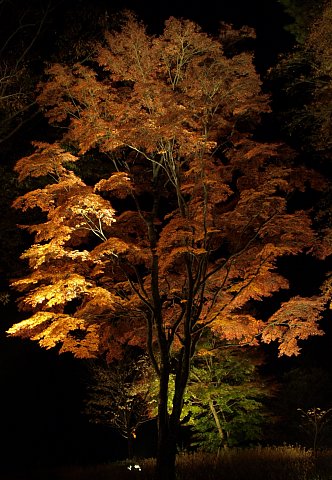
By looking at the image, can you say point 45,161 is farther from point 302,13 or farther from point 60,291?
point 302,13

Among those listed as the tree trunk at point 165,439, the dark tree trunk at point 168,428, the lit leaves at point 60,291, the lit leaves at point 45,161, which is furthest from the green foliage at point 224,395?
the lit leaves at point 45,161

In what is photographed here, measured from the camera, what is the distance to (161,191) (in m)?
11.5

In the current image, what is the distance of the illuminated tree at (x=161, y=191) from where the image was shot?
9.23 metres

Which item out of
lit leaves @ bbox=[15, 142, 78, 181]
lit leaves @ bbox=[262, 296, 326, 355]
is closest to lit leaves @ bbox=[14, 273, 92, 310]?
lit leaves @ bbox=[15, 142, 78, 181]

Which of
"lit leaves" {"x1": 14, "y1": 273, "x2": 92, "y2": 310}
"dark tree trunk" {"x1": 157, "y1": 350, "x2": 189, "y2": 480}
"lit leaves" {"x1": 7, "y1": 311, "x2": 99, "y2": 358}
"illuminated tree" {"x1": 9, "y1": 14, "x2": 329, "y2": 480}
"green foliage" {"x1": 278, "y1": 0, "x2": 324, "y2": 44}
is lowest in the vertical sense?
"dark tree trunk" {"x1": 157, "y1": 350, "x2": 189, "y2": 480}

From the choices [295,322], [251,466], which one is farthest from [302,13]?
[251,466]

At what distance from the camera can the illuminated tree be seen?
9234 millimetres

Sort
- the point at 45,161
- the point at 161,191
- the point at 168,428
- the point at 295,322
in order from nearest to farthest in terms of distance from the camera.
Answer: the point at 168,428 < the point at 45,161 < the point at 295,322 < the point at 161,191

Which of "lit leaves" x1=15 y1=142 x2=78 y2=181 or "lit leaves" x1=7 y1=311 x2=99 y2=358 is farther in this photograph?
"lit leaves" x1=15 y1=142 x2=78 y2=181

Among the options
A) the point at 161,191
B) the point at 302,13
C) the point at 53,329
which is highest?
the point at 302,13

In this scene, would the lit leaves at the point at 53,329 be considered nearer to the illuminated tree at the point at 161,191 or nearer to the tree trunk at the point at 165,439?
the illuminated tree at the point at 161,191

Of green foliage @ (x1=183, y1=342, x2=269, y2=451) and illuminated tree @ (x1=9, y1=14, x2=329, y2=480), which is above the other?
illuminated tree @ (x1=9, y1=14, x2=329, y2=480)

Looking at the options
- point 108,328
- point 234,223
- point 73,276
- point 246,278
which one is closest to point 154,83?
point 234,223

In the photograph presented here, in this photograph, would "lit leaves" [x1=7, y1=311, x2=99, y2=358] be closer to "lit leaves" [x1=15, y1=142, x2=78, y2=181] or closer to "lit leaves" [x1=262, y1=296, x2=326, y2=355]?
"lit leaves" [x1=15, y1=142, x2=78, y2=181]
